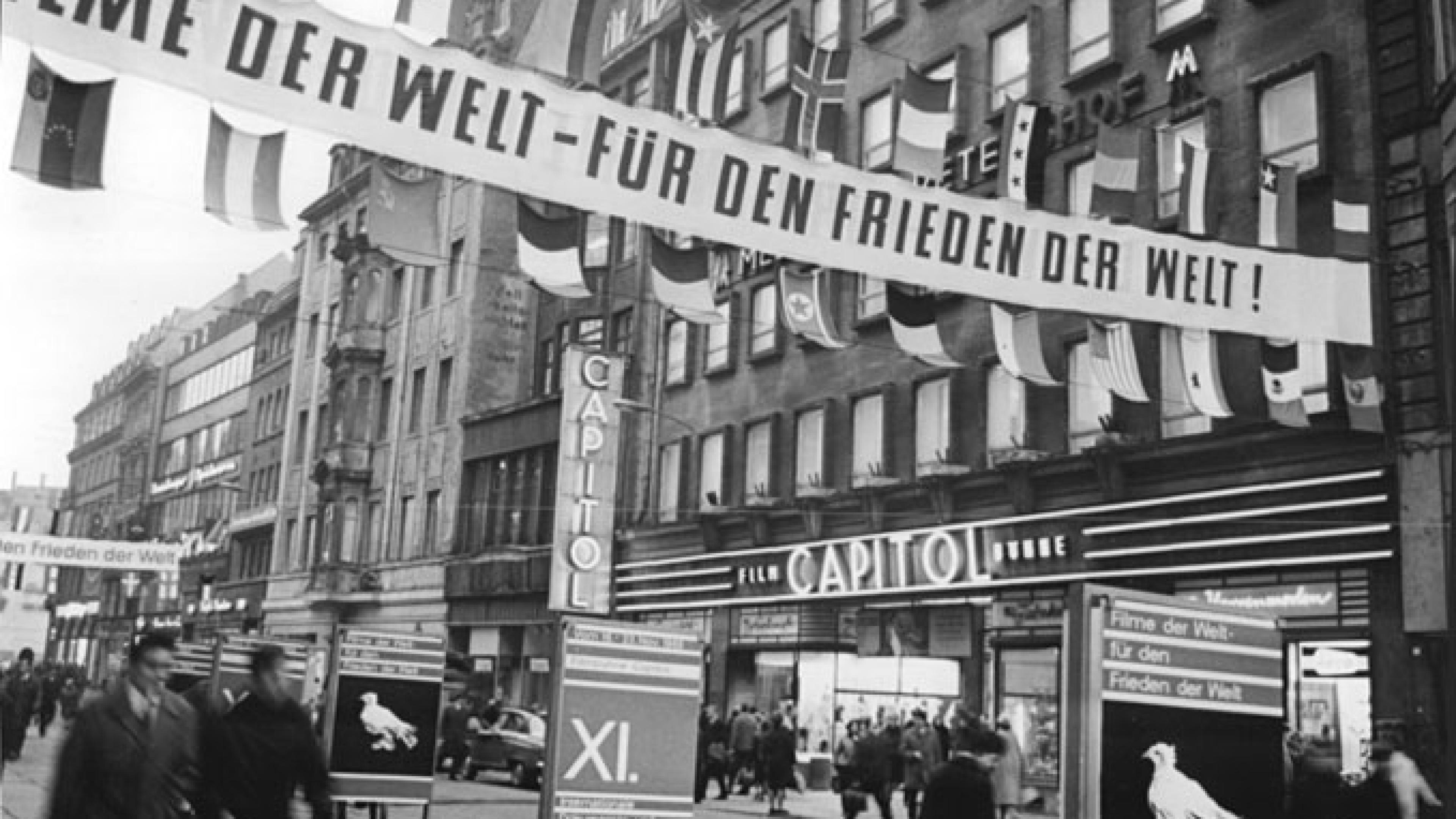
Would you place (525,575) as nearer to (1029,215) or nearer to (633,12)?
(633,12)

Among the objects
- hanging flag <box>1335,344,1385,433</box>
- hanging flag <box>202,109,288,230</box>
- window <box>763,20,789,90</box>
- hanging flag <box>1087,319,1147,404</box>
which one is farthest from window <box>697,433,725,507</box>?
hanging flag <box>202,109,288,230</box>

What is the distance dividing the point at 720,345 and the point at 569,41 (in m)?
26.3

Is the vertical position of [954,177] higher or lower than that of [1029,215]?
higher

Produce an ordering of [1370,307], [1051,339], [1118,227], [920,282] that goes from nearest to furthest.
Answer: [920,282]
[1118,227]
[1370,307]
[1051,339]

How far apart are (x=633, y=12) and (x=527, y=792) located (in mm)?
25940

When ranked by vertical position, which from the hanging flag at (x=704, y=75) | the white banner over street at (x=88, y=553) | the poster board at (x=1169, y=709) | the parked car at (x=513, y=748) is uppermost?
the hanging flag at (x=704, y=75)

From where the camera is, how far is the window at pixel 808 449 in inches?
1310

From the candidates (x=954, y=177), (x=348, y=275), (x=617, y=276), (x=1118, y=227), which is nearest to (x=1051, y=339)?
(x=954, y=177)

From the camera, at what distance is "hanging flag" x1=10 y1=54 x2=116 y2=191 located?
392 inches

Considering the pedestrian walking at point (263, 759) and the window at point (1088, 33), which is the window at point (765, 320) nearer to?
the window at point (1088, 33)

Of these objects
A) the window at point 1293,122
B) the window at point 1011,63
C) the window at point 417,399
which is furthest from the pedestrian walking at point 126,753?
the window at point 417,399

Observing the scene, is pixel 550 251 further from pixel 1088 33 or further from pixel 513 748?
pixel 513 748

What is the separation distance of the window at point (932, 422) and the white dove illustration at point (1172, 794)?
2059 centimetres

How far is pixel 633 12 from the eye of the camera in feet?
148
